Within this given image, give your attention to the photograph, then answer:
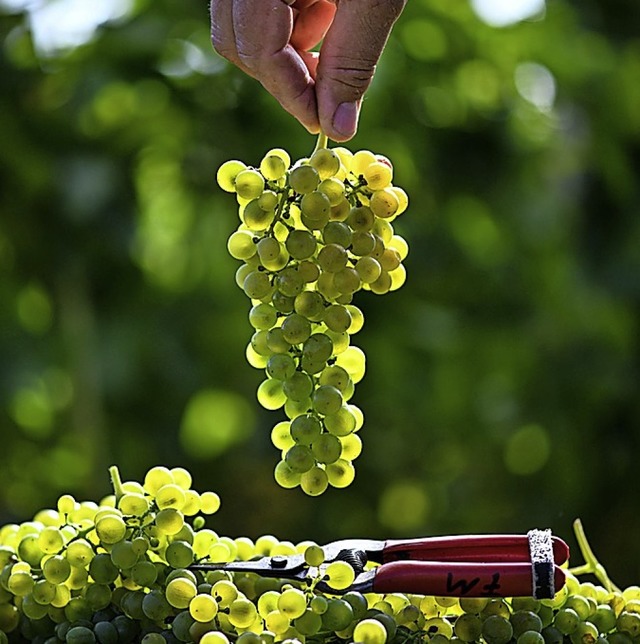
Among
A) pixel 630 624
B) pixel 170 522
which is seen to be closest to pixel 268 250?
pixel 170 522

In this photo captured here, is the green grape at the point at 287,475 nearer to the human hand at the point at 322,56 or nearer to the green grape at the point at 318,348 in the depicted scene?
the green grape at the point at 318,348

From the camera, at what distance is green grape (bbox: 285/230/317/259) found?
521mm

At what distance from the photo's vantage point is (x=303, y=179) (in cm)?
51

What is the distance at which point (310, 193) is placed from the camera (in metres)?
0.52

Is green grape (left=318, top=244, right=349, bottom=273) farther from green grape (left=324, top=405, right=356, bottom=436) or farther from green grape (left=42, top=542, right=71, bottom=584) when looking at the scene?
green grape (left=42, top=542, right=71, bottom=584)

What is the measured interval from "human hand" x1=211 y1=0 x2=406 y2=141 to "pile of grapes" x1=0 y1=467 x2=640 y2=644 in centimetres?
20

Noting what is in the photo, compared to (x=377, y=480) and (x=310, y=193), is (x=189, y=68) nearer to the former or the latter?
(x=377, y=480)

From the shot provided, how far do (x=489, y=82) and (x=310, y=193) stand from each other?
1489 millimetres

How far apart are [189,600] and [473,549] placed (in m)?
0.13

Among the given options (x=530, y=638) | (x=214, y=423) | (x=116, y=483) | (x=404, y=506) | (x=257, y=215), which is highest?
(x=214, y=423)

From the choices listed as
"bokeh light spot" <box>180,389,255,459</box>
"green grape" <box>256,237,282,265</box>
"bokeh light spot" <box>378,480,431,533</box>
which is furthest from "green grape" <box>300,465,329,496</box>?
"bokeh light spot" <box>378,480,431,533</box>

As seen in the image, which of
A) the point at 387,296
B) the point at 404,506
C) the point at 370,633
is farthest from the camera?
the point at 404,506

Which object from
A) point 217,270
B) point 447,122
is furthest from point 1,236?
point 447,122

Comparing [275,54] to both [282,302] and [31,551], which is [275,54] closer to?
[282,302]
